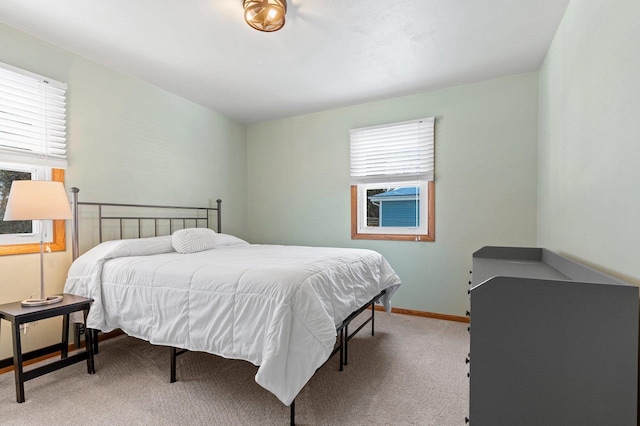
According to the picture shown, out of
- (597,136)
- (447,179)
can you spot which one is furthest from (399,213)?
(597,136)

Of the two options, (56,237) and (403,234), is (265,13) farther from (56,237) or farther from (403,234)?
(403,234)

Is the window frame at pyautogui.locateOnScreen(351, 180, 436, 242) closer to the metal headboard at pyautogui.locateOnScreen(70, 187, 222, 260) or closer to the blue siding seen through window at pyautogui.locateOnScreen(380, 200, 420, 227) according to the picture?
the blue siding seen through window at pyautogui.locateOnScreen(380, 200, 420, 227)

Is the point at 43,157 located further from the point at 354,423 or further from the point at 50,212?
the point at 354,423

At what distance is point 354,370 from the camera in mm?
2252

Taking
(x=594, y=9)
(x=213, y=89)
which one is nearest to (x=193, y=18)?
(x=213, y=89)

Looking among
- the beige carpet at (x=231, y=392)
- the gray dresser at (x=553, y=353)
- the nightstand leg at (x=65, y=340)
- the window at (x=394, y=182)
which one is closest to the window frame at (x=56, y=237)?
the nightstand leg at (x=65, y=340)

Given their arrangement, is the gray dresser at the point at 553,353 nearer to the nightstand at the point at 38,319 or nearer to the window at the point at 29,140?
the nightstand at the point at 38,319

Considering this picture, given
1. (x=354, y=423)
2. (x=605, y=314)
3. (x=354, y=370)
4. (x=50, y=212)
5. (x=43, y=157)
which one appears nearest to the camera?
(x=605, y=314)

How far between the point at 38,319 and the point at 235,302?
1255 mm

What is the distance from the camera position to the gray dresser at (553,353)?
0.96 m

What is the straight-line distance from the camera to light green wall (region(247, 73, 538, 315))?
3.03m

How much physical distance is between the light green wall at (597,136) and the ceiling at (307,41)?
0.43 meters

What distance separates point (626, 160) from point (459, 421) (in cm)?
146

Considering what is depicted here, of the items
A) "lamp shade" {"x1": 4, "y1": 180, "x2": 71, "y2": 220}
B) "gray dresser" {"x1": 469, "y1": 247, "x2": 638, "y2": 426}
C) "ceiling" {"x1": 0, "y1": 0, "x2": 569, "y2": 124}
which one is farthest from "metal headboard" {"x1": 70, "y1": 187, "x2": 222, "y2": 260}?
"gray dresser" {"x1": 469, "y1": 247, "x2": 638, "y2": 426}
